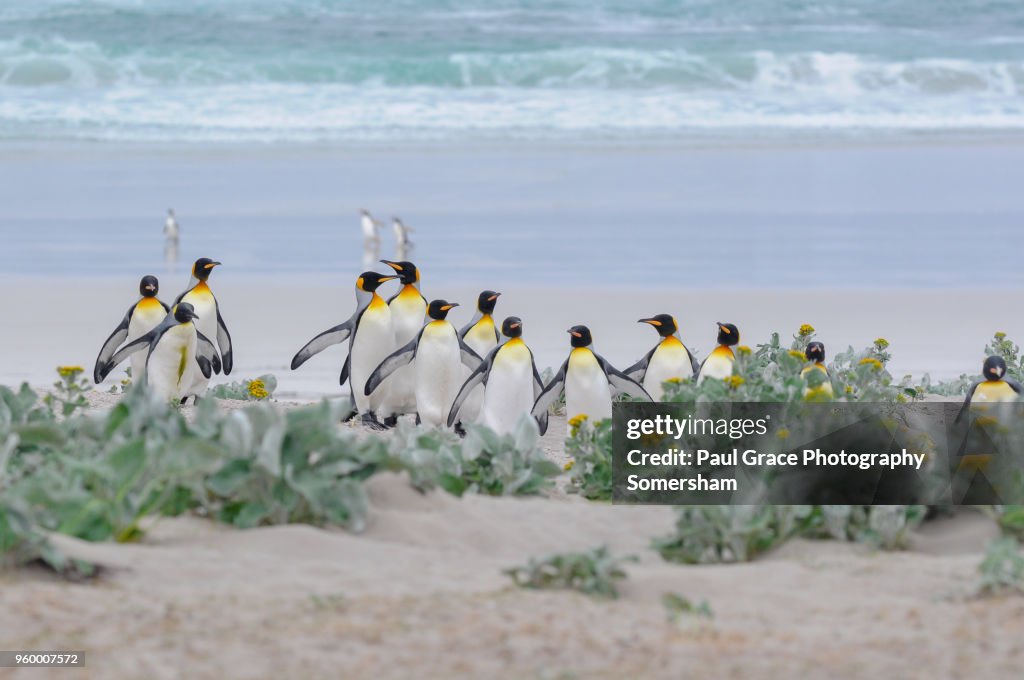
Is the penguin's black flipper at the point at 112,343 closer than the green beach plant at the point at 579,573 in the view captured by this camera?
No

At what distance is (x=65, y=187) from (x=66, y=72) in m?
14.9

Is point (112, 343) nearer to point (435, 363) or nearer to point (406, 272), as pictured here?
point (406, 272)

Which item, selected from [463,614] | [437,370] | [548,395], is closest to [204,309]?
[437,370]

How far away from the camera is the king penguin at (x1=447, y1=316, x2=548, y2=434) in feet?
21.8

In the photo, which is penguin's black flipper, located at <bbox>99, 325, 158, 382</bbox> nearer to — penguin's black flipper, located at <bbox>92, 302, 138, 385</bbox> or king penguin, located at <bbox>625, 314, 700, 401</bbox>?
penguin's black flipper, located at <bbox>92, 302, 138, 385</bbox>

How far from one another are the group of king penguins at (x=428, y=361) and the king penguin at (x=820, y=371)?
0.01 m

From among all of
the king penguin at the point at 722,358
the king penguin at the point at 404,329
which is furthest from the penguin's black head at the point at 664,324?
the king penguin at the point at 404,329

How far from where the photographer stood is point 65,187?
18.2m

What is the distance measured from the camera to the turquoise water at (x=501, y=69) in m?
25.5

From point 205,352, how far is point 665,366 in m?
2.45

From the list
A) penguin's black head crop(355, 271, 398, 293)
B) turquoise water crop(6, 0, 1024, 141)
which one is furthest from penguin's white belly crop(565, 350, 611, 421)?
turquoise water crop(6, 0, 1024, 141)

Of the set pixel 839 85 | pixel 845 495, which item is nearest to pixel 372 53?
pixel 839 85

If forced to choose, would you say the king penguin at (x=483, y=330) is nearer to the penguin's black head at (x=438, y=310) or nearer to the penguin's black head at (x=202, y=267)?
the penguin's black head at (x=438, y=310)
